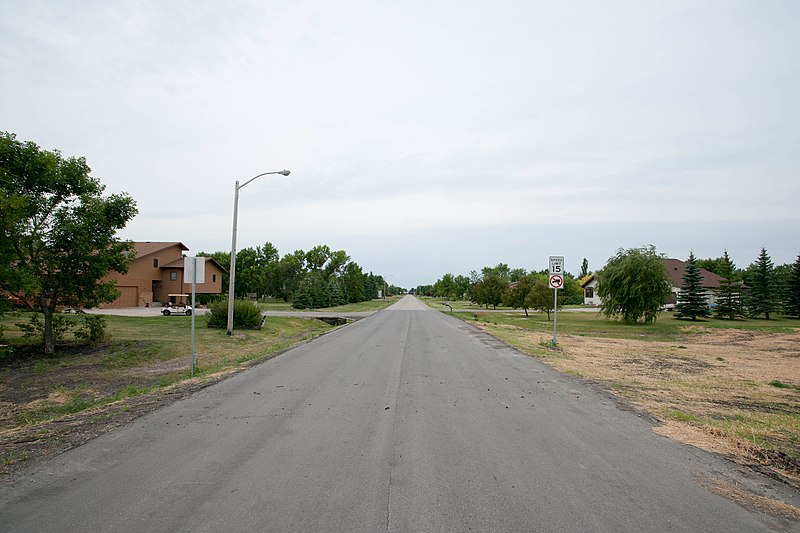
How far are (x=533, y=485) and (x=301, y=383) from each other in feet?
22.0

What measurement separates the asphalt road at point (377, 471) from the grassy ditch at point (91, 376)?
119 centimetres

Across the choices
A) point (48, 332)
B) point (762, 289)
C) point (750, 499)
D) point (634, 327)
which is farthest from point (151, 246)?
point (762, 289)

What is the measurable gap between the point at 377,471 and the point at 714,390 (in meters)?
9.26

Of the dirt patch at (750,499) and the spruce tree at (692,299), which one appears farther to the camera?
the spruce tree at (692,299)

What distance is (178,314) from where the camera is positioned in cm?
3584

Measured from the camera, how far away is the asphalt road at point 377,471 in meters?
4.07

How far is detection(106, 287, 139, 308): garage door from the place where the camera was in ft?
148

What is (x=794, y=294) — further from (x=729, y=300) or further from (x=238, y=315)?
(x=238, y=315)

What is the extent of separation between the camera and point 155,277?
49469 millimetres

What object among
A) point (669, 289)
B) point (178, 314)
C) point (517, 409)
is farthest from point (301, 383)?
point (669, 289)

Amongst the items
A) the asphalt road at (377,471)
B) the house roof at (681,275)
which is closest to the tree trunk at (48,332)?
the asphalt road at (377,471)

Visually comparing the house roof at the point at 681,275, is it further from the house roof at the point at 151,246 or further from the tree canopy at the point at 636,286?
the house roof at the point at 151,246

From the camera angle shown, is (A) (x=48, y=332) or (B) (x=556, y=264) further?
(B) (x=556, y=264)

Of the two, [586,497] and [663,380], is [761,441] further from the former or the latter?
[663,380]
